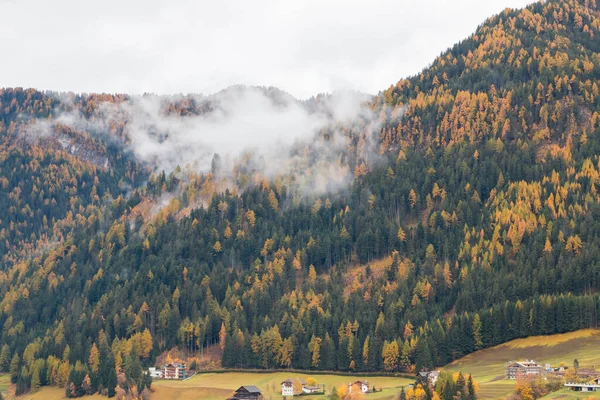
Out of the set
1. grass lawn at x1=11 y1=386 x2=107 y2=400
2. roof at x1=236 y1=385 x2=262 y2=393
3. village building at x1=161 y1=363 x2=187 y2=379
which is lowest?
grass lawn at x1=11 y1=386 x2=107 y2=400

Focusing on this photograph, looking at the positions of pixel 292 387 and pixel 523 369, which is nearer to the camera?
pixel 523 369

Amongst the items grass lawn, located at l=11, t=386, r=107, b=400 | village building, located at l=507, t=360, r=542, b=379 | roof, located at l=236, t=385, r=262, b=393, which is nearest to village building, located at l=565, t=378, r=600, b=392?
village building, located at l=507, t=360, r=542, b=379

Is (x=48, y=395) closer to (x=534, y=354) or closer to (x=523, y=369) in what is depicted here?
(x=523, y=369)

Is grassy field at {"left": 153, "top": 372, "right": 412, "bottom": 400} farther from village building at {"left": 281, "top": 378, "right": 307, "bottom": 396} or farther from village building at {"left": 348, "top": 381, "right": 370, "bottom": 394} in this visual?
village building at {"left": 348, "top": 381, "right": 370, "bottom": 394}

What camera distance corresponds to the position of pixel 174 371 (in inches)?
7781

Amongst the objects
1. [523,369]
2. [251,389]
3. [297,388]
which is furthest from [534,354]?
[251,389]

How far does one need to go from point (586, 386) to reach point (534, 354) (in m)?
38.5

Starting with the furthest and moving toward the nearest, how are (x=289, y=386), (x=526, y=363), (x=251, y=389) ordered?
(x=289, y=386) → (x=251, y=389) → (x=526, y=363)

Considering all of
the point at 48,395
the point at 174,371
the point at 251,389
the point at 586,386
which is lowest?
the point at 48,395

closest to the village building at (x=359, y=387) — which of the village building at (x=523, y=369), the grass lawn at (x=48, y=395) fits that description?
the village building at (x=523, y=369)

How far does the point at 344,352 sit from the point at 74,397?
197ft

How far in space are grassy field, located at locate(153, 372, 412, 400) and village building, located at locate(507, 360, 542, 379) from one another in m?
21.1

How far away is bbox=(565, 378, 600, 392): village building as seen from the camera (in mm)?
134375

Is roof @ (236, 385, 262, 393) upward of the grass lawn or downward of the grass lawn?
upward
